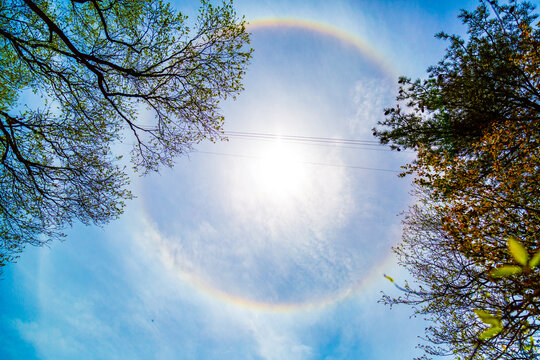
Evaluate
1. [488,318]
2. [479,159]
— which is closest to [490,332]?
[488,318]

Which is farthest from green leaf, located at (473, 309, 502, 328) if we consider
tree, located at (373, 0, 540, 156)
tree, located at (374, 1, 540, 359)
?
tree, located at (373, 0, 540, 156)

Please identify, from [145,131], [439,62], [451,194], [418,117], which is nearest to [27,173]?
[145,131]

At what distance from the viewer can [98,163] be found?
837 cm

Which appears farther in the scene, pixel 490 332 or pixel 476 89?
pixel 476 89

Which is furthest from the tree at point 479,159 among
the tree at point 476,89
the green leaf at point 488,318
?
the green leaf at point 488,318

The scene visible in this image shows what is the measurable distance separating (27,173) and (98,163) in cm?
217

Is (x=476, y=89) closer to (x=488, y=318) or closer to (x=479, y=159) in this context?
(x=479, y=159)

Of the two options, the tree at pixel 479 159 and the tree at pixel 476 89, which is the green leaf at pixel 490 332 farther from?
the tree at pixel 476 89

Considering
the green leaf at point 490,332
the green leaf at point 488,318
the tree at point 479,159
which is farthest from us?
the tree at point 479,159

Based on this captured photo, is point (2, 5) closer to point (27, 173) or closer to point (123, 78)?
point (123, 78)

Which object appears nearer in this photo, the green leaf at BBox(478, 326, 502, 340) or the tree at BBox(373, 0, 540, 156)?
the green leaf at BBox(478, 326, 502, 340)

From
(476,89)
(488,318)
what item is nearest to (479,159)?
(476,89)

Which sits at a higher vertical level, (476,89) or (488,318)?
(476,89)

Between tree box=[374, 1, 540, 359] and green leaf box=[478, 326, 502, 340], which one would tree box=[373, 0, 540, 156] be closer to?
tree box=[374, 1, 540, 359]
